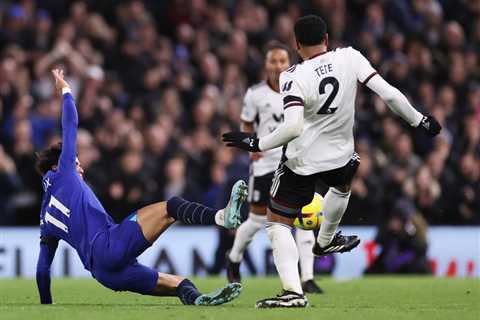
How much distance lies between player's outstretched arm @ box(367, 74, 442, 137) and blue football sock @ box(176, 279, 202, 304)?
2121mm

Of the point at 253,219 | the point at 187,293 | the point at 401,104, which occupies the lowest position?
the point at 187,293

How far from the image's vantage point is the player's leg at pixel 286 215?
32.1 ft

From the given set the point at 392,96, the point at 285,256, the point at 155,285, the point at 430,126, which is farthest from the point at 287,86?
the point at 155,285

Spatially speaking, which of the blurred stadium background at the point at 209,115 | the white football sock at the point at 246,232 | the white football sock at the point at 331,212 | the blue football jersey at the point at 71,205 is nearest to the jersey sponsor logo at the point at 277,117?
the white football sock at the point at 246,232

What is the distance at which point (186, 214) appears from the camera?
9469mm

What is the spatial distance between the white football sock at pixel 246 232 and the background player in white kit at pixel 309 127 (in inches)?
131

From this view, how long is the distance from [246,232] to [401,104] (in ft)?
13.4

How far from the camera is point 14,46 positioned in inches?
749

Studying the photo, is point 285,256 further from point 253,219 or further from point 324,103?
point 253,219

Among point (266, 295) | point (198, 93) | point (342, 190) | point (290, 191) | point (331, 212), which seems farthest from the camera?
point (198, 93)

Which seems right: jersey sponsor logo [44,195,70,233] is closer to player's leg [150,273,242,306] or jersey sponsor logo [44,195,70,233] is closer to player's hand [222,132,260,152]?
player's leg [150,273,242,306]

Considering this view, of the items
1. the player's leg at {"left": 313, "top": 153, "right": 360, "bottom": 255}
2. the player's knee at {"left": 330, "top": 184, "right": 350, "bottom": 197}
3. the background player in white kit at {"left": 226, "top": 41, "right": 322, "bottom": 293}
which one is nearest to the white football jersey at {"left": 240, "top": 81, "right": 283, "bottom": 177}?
the background player in white kit at {"left": 226, "top": 41, "right": 322, "bottom": 293}

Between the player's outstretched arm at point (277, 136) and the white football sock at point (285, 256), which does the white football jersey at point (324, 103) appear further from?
the white football sock at point (285, 256)

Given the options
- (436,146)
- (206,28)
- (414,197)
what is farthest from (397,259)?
(206,28)
